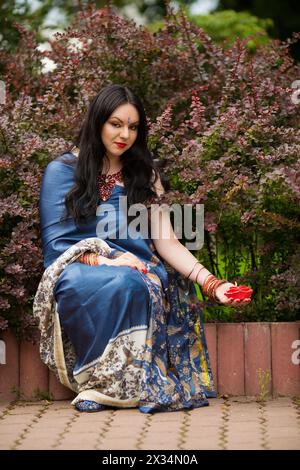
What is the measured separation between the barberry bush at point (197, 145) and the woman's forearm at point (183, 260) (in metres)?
0.21

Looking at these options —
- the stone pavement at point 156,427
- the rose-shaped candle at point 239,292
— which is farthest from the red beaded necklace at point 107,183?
the stone pavement at point 156,427

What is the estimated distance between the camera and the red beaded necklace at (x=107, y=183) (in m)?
4.88

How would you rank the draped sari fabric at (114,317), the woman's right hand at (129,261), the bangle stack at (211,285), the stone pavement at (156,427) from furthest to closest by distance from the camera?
the bangle stack at (211,285), the woman's right hand at (129,261), the draped sari fabric at (114,317), the stone pavement at (156,427)

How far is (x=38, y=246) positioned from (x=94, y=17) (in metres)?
1.89

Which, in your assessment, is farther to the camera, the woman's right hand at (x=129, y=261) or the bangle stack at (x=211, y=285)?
the bangle stack at (x=211, y=285)

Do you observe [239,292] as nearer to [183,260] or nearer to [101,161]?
[183,260]

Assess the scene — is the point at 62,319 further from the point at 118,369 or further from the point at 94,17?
the point at 94,17

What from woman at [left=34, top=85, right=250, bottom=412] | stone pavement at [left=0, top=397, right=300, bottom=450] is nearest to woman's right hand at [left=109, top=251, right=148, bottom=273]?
woman at [left=34, top=85, right=250, bottom=412]

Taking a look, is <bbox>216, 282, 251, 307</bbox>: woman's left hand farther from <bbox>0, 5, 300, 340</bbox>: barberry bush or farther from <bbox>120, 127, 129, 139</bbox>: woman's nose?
<bbox>120, 127, 129, 139</bbox>: woman's nose

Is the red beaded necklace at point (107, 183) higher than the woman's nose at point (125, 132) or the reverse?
the reverse

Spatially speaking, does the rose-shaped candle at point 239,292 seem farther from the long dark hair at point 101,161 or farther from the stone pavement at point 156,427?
the long dark hair at point 101,161

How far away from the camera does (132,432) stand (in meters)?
3.97

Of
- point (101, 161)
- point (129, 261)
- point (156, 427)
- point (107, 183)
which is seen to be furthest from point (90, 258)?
point (156, 427)

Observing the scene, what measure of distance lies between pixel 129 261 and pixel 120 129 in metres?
0.70
